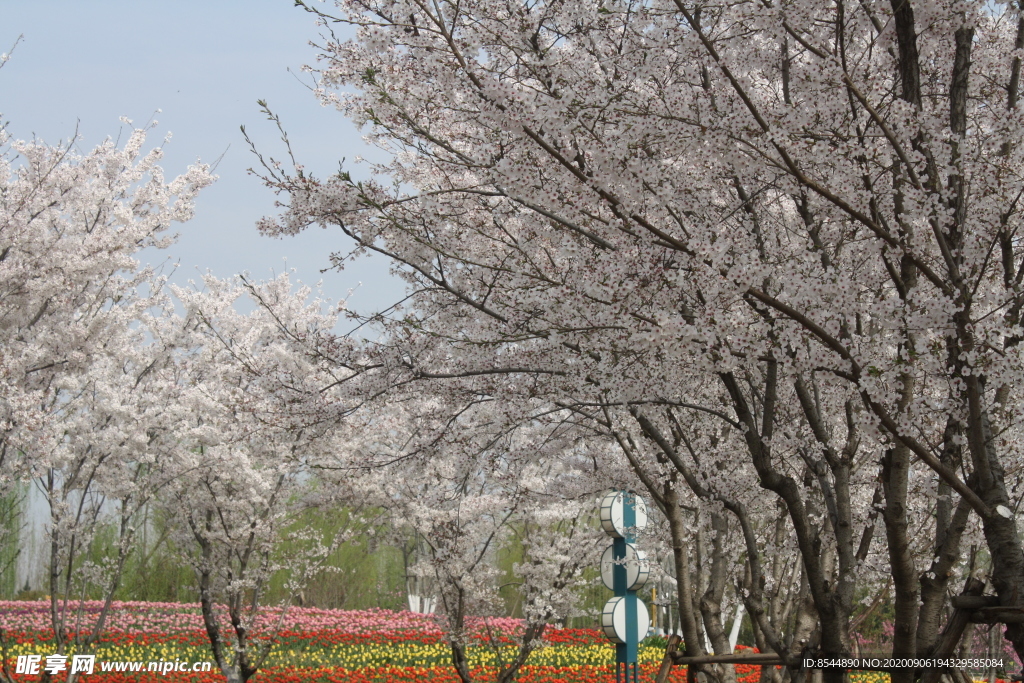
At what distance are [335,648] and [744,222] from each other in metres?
11.5

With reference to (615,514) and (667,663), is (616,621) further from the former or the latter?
(667,663)

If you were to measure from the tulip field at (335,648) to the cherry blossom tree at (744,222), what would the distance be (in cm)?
527

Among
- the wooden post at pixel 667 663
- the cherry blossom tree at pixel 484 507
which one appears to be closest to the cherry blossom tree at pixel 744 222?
the wooden post at pixel 667 663

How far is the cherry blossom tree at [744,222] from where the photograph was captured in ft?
8.96

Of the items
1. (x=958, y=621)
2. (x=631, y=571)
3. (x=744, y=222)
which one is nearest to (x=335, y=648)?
(x=631, y=571)

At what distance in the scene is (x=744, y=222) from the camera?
3.98m

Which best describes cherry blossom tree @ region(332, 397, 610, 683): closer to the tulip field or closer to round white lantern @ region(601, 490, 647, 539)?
round white lantern @ region(601, 490, 647, 539)

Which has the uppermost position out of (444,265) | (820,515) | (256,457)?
(444,265)

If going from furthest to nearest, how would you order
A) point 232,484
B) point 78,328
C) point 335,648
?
point 335,648 < point 232,484 < point 78,328

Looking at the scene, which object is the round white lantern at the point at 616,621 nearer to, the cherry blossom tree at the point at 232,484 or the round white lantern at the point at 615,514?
the round white lantern at the point at 615,514

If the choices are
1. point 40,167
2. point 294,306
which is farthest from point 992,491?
point 294,306

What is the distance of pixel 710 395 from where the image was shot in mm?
5992

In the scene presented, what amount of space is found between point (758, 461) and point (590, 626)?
803 inches

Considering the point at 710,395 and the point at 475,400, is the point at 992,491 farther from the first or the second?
the point at 710,395
